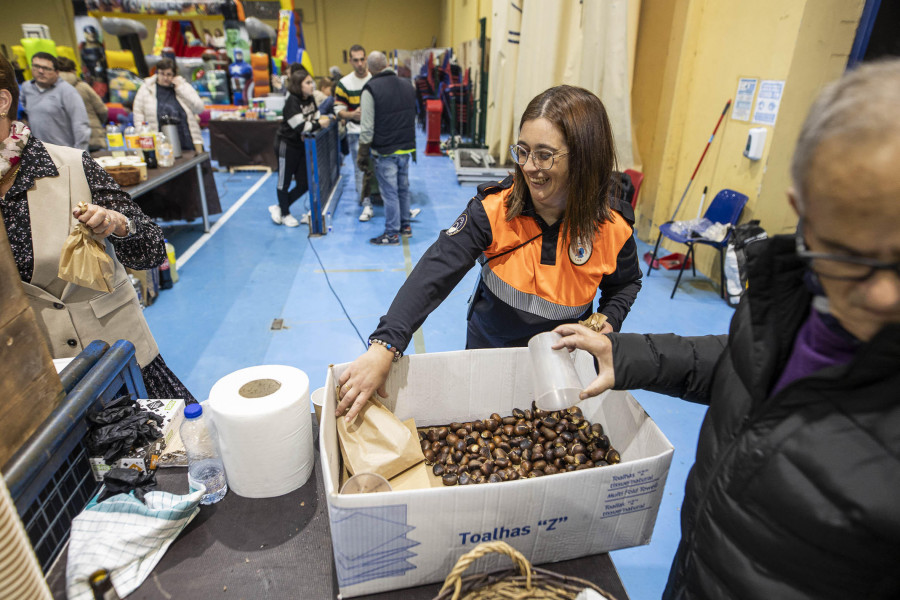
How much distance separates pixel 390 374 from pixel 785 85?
155 inches

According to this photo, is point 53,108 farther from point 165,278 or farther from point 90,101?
point 165,278

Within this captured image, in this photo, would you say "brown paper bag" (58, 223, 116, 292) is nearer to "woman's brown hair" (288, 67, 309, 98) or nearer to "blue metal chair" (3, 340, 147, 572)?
"blue metal chair" (3, 340, 147, 572)

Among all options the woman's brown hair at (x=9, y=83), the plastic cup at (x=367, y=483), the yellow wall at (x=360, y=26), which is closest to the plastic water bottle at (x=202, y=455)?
the plastic cup at (x=367, y=483)

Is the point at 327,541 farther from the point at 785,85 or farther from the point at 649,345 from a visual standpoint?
the point at 785,85

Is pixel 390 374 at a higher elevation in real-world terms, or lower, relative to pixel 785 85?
lower

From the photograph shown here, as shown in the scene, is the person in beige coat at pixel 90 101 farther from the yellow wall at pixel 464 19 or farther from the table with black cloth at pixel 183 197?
the yellow wall at pixel 464 19

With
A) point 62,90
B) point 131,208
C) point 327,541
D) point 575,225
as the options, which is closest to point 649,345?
point 575,225

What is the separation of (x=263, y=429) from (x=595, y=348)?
0.76 m

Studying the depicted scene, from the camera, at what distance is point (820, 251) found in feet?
1.92

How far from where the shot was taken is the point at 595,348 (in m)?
1.14

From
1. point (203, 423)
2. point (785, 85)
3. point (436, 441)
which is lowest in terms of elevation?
point (436, 441)

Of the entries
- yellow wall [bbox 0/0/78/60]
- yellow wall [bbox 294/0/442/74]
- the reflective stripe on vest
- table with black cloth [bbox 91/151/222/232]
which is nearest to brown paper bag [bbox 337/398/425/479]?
the reflective stripe on vest

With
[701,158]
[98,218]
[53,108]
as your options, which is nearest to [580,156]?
[98,218]

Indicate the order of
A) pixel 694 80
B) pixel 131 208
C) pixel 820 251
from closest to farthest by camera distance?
pixel 820 251 < pixel 131 208 < pixel 694 80
